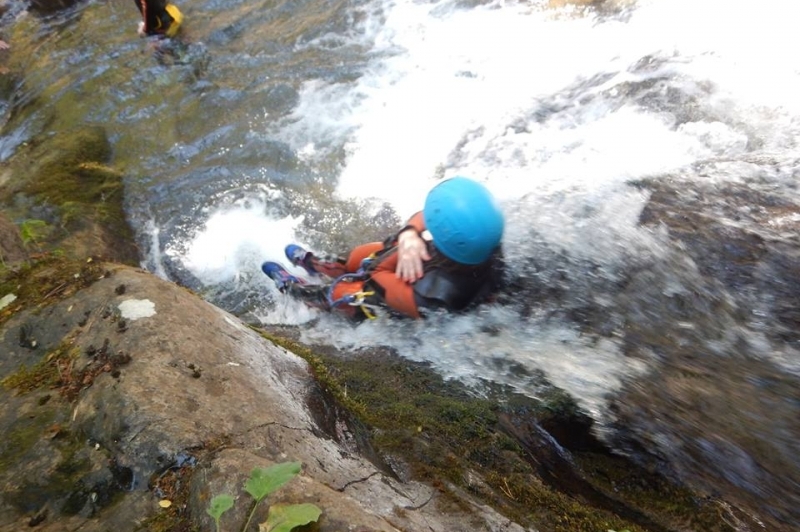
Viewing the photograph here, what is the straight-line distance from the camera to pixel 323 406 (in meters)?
2.47

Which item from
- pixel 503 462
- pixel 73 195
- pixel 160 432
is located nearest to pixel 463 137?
pixel 73 195

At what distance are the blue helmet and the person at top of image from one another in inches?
256

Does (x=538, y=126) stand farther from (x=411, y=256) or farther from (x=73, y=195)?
(x=73, y=195)

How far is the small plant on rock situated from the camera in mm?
1464

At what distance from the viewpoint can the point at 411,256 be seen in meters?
4.05

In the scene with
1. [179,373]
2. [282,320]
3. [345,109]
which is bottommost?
[282,320]

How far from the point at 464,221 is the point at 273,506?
2525 millimetres

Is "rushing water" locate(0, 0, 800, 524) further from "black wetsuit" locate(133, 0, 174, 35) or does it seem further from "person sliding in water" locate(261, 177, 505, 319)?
"black wetsuit" locate(133, 0, 174, 35)

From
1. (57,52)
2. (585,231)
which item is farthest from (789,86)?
(57,52)

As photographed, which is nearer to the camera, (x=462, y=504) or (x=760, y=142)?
(x=462, y=504)

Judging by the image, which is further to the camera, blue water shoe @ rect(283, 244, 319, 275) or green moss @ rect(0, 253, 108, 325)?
blue water shoe @ rect(283, 244, 319, 275)

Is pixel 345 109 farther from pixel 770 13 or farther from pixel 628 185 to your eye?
pixel 770 13

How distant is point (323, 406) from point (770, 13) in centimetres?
654

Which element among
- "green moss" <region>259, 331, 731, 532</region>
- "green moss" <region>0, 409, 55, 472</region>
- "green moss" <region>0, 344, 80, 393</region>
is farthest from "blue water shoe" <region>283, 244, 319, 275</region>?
"green moss" <region>0, 409, 55, 472</region>
